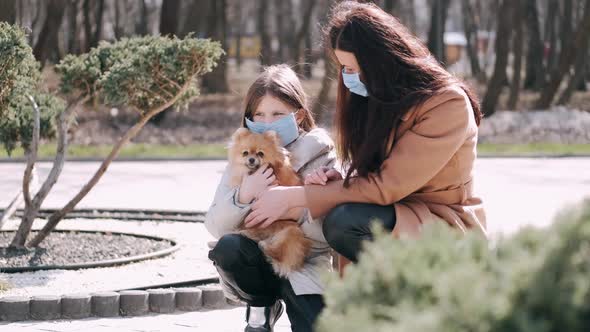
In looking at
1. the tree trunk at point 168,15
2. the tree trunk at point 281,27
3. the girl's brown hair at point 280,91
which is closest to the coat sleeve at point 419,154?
the girl's brown hair at point 280,91

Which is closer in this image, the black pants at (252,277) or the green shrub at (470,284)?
the green shrub at (470,284)

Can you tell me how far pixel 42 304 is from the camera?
6.89m

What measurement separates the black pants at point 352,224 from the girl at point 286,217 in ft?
1.24

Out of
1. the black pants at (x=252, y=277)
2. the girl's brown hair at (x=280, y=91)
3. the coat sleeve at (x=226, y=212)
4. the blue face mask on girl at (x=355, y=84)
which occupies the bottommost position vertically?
the black pants at (x=252, y=277)

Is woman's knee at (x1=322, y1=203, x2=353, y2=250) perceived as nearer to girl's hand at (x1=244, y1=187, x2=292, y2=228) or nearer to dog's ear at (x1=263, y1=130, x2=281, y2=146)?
girl's hand at (x1=244, y1=187, x2=292, y2=228)

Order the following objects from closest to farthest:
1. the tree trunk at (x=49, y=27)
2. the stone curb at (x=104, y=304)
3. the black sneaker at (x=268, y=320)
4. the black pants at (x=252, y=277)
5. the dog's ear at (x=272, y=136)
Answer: the black pants at (x=252, y=277) → the dog's ear at (x=272, y=136) → the black sneaker at (x=268, y=320) → the stone curb at (x=104, y=304) → the tree trunk at (x=49, y=27)

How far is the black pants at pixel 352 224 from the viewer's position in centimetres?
486

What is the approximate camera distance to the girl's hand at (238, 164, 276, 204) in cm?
537

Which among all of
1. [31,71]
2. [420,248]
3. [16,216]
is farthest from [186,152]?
[420,248]

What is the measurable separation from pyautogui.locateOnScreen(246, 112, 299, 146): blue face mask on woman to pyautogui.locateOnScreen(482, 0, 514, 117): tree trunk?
2538cm

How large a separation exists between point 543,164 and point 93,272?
14106mm

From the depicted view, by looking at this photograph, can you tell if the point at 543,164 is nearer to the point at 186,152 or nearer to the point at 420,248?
the point at 186,152

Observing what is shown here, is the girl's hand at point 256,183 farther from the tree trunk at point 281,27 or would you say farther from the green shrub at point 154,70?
the tree trunk at point 281,27

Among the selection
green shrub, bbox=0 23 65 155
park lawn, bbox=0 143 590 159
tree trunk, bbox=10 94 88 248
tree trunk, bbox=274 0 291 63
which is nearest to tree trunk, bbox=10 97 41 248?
tree trunk, bbox=10 94 88 248
